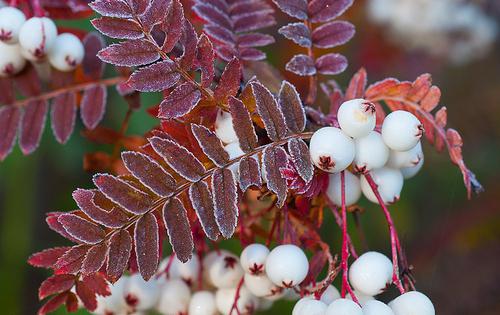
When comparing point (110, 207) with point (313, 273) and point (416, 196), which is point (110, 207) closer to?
point (313, 273)

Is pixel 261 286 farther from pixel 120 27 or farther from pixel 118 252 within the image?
pixel 120 27

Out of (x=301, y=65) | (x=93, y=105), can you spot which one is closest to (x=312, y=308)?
(x=301, y=65)

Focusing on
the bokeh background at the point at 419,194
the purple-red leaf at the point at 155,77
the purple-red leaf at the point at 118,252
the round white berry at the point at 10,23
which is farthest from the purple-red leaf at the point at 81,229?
the bokeh background at the point at 419,194

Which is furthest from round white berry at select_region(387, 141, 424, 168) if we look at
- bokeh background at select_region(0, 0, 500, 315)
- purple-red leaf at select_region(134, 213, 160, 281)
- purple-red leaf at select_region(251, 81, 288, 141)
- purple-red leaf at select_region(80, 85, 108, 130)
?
bokeh background at select_region(0, 0, 500, 315)

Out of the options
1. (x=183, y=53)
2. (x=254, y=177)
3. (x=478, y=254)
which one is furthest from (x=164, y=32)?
(x=478, y=254)

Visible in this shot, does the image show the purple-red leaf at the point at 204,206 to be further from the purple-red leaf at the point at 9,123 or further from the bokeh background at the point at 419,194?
the bokeh background at the point at 419,194

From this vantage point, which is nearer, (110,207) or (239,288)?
(110,207)
